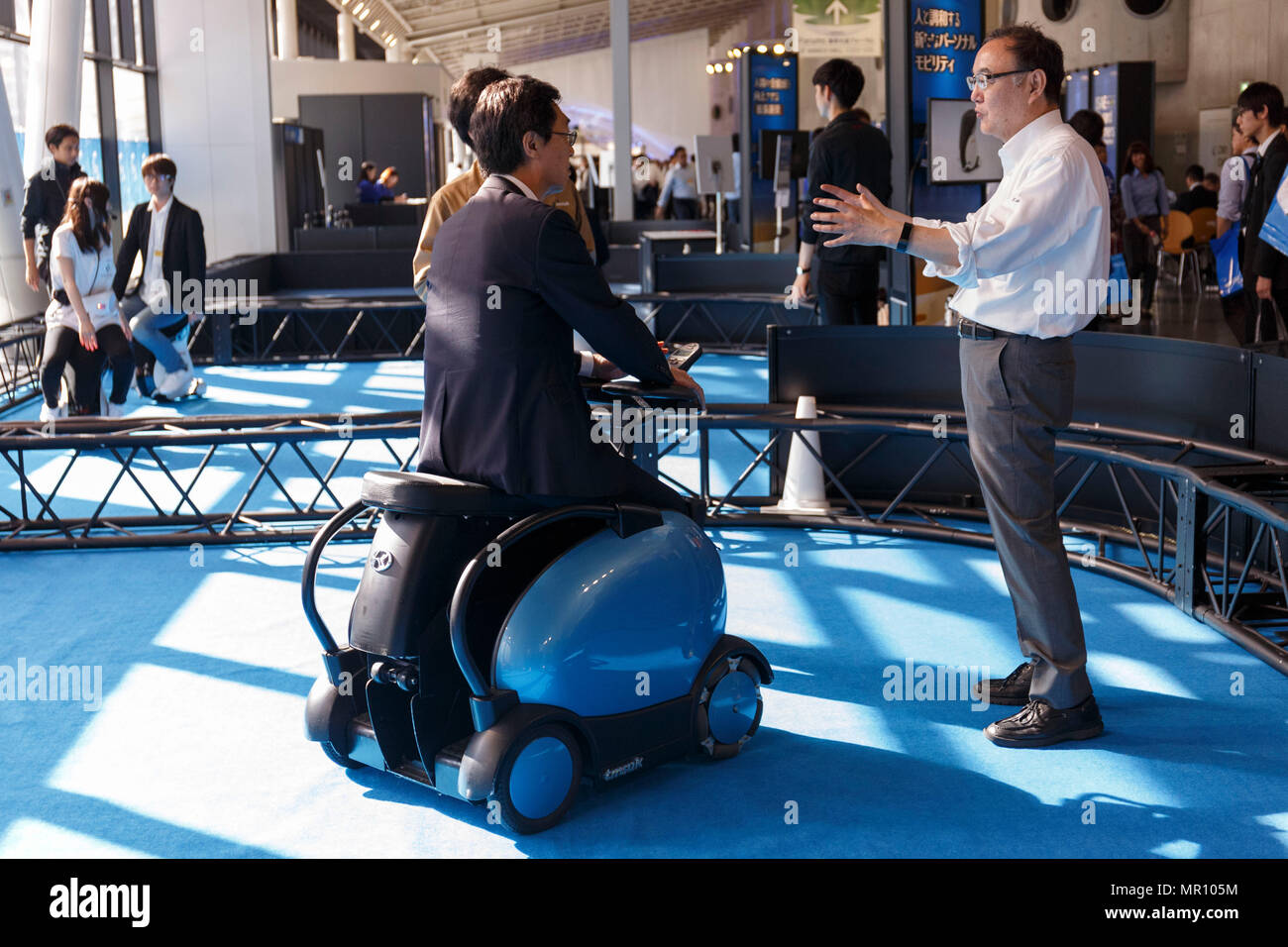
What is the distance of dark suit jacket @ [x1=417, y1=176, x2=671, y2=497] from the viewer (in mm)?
2824

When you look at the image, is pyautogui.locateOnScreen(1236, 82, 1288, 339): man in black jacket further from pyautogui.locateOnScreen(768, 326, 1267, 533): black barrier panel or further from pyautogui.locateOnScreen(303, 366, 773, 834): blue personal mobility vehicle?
pyautogui.locateOnScreen(303, 366, 773, 834): blue personal mobility vehicle

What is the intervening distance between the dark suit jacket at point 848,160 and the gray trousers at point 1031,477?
10.3 feet

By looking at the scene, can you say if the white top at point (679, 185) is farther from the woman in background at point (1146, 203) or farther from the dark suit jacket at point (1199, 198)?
the woman in background at point (1146, 203)

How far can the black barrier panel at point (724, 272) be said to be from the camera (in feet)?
40.3

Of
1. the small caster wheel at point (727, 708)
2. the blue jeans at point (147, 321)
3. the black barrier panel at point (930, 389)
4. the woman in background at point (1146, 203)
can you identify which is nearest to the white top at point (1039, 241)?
the small caster wheel at point (727, 708)

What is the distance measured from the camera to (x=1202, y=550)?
4.34 metres

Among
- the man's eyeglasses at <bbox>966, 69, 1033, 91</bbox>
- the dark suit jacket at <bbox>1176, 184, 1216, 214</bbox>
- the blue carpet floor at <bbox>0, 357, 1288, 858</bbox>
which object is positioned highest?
the dark suit jacket at <bbox>1176, 184, 1216, 214</bbox>

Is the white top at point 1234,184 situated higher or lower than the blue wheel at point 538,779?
higher

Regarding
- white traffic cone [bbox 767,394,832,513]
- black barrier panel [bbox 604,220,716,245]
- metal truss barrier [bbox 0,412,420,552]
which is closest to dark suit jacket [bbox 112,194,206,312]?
metal truss barrier [bbox 0,412,420,552]

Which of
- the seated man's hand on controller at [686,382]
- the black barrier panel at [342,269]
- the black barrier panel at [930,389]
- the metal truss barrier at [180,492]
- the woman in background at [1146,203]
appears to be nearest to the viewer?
the seated man's hand on controller at [686,382]

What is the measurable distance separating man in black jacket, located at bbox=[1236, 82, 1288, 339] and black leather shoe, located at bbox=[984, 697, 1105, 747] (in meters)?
3.46

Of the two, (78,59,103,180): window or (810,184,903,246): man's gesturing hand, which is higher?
(78,59,103,180): window

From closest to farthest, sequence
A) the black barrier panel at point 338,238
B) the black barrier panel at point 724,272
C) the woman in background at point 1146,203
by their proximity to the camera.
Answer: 1. the black barrier panel at point 724,272
2. the woman in background at point 1146,203
3. the black barrier panel at point 338,238
